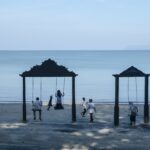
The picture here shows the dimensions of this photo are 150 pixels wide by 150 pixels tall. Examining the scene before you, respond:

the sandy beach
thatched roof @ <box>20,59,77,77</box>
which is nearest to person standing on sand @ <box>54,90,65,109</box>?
the sandy beach

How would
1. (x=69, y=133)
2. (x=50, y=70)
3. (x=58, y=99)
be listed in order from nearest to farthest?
(x=69, y=133) < (x=50, y=70) < (x=58, y=99)

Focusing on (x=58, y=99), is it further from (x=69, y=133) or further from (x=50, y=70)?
(x=69, y=133)

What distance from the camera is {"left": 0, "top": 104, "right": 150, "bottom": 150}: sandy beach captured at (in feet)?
72.5

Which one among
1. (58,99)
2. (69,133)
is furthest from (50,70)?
(58,99)

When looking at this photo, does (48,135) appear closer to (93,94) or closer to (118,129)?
(118,129)

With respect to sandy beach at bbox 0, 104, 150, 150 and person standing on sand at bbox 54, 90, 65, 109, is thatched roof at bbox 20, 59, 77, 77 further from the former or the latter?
person standing on sand at bbox 54, 90, 65, 109

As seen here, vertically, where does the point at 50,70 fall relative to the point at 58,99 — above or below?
above

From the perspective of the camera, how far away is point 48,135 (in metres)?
24.2

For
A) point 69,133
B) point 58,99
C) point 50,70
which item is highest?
point 50,70

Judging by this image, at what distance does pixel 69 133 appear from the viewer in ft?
81.1

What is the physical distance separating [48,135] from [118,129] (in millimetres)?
3794

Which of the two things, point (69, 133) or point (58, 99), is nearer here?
point (69, 133)

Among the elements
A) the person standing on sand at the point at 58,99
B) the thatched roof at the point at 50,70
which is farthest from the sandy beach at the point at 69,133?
the thatched roof at the point at 50,70

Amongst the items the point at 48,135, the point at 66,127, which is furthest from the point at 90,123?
the point at 48,135
